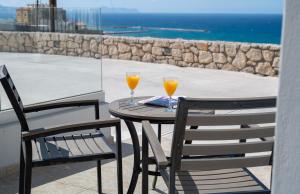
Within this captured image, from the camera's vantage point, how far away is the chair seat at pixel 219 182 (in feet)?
6.93

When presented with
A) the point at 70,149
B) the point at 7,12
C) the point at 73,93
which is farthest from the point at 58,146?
the point at 7,12

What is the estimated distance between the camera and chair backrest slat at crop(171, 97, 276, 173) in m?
1.95

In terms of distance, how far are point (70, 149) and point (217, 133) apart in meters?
1.01

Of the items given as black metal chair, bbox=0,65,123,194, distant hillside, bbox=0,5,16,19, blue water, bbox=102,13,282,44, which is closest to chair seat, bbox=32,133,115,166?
black metal chair, bbox=0,65,123,194

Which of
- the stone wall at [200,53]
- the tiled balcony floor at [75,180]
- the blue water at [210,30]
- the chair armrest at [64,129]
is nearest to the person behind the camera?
the chair armrest at [64,129]

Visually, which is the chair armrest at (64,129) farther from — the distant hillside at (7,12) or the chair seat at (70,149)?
the distant hillside at (7,12)

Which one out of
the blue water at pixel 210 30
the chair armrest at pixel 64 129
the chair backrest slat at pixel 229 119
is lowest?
the blue water at pixel 210 30

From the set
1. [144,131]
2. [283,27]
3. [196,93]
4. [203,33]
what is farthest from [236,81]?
[203,33]

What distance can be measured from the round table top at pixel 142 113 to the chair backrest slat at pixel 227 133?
0.66 metres

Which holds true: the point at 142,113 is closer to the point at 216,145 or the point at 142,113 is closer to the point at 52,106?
the point at 52,106

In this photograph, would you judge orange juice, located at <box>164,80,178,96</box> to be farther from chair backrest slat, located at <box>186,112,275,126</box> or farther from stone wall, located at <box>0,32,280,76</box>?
stone wall, located at <box>0,32,280,76</box>

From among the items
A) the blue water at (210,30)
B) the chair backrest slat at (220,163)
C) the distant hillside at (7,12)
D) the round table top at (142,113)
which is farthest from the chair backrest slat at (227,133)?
the blue water at (210,30)

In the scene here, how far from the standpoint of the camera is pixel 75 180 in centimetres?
337

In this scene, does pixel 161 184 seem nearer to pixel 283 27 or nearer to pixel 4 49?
pixel 4 49
